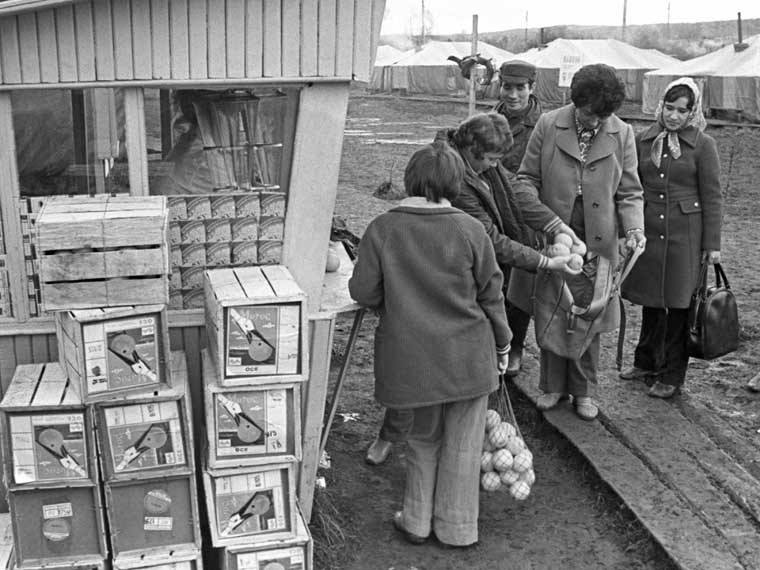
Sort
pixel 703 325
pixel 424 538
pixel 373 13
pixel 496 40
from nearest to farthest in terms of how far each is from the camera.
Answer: pixel 373 13 < pixel 424 538 < pixel 703 325 < pixel 496 40

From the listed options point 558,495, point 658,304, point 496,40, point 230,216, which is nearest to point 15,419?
point 230,216

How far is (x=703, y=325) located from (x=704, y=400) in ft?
2.26

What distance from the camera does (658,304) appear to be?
225 inches

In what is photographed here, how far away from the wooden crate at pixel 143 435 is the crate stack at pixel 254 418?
11 cm

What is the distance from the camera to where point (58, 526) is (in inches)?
139

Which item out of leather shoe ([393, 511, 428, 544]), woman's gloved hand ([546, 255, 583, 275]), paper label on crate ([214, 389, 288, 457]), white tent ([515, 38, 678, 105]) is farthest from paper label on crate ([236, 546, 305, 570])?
white tent ([515, 38, 678, 105])

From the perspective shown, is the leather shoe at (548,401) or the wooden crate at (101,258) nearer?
the wooden crate at (101,258)

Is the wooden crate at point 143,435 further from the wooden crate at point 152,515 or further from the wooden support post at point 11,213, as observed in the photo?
the wooden support post at point 11,213

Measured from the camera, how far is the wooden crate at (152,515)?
11.7ft

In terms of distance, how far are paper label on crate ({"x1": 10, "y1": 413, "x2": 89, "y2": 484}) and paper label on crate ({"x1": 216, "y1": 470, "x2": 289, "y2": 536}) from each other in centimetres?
54

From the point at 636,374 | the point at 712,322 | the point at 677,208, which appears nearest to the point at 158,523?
the point at 712,322

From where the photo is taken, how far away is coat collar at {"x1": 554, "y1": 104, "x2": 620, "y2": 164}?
5082 mm

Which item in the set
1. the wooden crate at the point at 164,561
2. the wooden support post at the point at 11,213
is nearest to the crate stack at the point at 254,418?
the wooden crate at the point at 164,561

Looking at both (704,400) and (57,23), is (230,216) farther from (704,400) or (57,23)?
(704,400)
